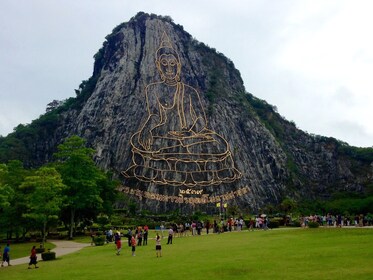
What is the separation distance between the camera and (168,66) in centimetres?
7881

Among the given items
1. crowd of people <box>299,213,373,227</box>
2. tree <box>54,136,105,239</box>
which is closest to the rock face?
tree <box>54,136,105,239</box>

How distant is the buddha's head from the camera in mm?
77206

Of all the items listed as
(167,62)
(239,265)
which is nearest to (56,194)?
(239,265)

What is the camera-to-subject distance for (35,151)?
78.9 metres

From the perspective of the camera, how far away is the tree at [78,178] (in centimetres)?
3559

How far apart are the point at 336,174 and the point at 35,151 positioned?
2346 inches

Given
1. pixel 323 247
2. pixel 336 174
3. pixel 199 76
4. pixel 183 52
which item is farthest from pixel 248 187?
pixel 323 247

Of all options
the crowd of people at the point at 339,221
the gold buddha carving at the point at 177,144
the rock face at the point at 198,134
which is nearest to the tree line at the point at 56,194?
the crowd of people at the point at 339,221

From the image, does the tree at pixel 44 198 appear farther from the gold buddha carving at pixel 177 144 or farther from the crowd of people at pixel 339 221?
the gold buddha carving at pixel 177 144

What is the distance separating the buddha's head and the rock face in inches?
40.3

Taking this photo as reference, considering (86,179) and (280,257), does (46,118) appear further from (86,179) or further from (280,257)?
(280,257)

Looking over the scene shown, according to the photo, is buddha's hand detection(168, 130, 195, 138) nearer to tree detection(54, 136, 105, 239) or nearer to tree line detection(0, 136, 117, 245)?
tree line detection(0, 136, 117, 245)

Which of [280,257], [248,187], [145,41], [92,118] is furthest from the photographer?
[145,41]

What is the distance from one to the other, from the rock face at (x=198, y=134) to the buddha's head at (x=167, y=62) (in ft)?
3.36
